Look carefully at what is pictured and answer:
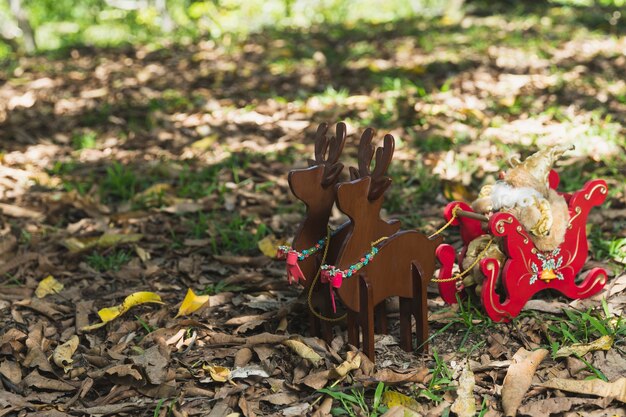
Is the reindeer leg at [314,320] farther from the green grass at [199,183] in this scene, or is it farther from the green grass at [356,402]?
the green grass at [199,183]

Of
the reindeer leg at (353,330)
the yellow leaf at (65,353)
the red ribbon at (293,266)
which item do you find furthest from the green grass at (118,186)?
the reindeer leg at (353,330)

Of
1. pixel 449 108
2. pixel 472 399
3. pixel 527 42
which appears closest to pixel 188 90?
pixel 449 108

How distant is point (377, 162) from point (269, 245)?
142cm

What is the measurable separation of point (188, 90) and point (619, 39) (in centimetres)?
464

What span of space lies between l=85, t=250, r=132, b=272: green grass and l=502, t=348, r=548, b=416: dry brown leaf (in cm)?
A: 213

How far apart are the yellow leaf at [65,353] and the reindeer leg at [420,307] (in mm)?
1402

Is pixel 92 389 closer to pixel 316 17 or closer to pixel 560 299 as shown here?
pixel 560 299

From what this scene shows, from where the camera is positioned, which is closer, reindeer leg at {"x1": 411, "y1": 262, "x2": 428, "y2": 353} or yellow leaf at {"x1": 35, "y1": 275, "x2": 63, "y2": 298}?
reindeer leg at {"x1": 411, "y1": 262, "x2": 428, "y2": 353}

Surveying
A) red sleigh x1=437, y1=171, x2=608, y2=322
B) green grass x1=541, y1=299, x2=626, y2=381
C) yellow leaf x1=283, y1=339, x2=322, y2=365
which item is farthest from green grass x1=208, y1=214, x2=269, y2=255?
green grass x1=541, y1=299, x2=626, y2=381

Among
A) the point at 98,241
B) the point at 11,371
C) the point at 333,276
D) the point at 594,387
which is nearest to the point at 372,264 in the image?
the point at 333,276

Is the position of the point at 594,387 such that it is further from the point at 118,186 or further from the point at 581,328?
the point at 118,186

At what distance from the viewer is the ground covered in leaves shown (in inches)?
109

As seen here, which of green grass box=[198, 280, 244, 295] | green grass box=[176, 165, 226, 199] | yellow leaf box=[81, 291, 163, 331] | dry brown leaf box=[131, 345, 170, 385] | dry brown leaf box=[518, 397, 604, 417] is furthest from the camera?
green grass box=[176, 165, 226, 199]

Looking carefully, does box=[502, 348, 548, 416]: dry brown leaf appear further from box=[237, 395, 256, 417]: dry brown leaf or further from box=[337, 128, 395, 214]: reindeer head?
box=[237, 395, 256, 417]: dry brown leaf
